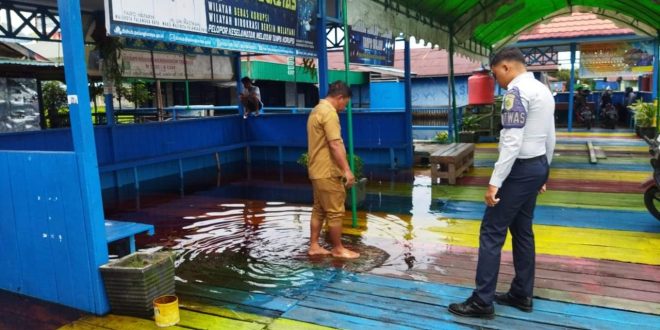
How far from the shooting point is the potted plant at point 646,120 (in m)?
13.7

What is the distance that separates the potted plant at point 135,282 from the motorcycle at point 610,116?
18.0 metres

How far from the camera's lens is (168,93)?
20156 millimetres

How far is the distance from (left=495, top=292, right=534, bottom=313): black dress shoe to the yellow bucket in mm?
2330

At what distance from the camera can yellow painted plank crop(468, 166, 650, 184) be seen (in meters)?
8.57

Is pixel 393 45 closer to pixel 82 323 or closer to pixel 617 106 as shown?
pixel 82 323

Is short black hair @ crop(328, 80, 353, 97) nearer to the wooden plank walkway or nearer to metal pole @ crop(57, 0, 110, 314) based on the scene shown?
the wooden plank walkway

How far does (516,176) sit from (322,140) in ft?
6.30

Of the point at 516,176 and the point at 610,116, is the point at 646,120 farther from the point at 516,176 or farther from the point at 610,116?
the point at 516,176

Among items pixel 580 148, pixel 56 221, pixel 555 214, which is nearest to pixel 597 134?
pixel 580 148

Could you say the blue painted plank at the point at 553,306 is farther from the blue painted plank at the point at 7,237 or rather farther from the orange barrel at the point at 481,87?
the orange barrel at the point at 481,87

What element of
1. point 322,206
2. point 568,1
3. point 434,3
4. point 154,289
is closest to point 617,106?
point 568,1

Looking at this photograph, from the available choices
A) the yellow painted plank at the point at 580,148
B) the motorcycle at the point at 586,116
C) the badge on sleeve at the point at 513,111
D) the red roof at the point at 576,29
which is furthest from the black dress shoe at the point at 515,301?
the motorcycle at the point at 586,116

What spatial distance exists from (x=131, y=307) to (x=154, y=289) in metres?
0.21

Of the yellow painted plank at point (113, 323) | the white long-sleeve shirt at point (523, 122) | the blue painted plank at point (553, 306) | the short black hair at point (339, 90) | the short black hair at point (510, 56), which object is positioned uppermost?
the short black hair at point (510, 56)
